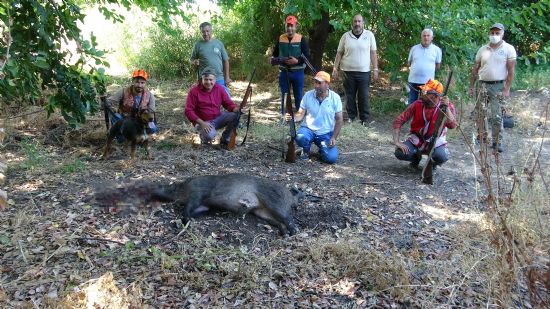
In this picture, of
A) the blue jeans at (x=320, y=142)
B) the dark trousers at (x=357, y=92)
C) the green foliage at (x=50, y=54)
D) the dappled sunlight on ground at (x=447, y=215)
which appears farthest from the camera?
the dark trousers at (x=357, y=92)

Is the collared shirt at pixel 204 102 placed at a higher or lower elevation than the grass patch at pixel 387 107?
higher

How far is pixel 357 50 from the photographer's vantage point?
26.5ft

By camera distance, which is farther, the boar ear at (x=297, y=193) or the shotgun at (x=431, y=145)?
the shotgun at (x=431, y=145)

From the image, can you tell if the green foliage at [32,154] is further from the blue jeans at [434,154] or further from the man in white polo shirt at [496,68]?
the man in white polo shirt at [496,68]

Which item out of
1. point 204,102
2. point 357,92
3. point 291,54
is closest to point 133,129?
point 204,102

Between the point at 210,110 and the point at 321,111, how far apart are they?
1636 millimetres

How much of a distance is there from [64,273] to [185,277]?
878mm

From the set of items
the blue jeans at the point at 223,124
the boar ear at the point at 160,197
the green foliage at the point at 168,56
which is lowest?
the boar ear at the point at 160,197

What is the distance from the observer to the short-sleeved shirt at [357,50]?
8031 mm

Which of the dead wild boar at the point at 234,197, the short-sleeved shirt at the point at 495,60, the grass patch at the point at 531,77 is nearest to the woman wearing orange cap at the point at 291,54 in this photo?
the short-sleeved shirt at the point at 495,60

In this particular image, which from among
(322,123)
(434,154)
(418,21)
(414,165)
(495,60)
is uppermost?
(418,21)

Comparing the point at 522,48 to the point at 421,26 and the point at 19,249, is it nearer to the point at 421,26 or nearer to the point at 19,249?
the point at 421,26

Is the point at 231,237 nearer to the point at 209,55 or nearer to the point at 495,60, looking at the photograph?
the point at 209,55

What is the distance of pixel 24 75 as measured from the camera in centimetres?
462
